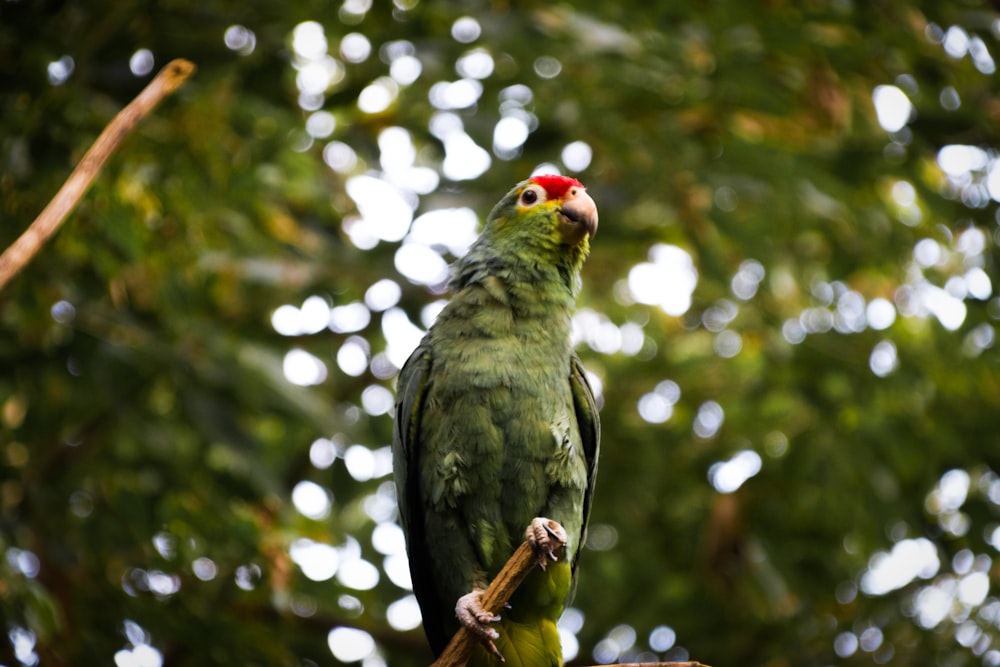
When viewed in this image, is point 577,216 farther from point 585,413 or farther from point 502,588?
point 502,588

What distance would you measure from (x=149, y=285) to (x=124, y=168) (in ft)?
2.13

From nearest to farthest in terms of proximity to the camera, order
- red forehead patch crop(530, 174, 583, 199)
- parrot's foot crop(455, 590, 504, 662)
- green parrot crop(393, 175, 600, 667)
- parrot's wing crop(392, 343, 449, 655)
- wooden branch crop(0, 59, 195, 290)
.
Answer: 1. wooden branch crop(0, 59, 195, 290)
2. parrot's foot crop(455, 590, 504, 662)
3. green parrot crop(393, 175, 600, 667)
4. parrot's wing crop(392, 343, 449, 655)
5. red forehead patch crop(530, 174, 583, 199)

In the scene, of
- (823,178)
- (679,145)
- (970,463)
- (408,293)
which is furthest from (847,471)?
(408,293)

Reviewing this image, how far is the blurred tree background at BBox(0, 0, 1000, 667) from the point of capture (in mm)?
3854

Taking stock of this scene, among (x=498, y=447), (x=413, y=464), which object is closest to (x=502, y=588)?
(x=498, y=447)

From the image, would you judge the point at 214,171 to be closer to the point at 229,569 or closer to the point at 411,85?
the point at 411,85

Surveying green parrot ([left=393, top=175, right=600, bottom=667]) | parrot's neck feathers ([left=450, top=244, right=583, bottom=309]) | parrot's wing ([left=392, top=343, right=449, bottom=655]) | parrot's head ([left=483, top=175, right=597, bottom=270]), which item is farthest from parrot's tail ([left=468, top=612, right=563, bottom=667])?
parrot's head ([left=483, top=175, right=597, bottom=270])

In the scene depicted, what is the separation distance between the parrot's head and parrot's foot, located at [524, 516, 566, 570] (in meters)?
1.06

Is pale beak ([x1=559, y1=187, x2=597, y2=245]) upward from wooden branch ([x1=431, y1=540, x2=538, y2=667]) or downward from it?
upward

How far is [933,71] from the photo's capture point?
4598 millimetres

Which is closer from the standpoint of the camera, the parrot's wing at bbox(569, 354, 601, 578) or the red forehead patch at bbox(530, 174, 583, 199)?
the parrot's wing at bbox(569, 354, 601, 578)

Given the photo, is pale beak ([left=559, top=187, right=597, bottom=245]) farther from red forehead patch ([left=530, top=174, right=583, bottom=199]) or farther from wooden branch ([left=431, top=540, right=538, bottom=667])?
wooden branch ([left=431, top=540, right=538, bottom=667])

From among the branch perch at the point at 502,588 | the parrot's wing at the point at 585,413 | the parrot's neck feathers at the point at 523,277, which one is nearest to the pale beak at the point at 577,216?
the parrot's neck feathers at the point at 523,277

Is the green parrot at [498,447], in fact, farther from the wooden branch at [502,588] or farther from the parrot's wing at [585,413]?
the wooden branch at [502,588]
